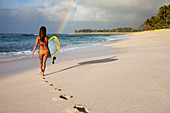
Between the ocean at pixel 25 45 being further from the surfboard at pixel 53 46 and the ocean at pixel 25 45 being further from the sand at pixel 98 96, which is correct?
the sand at pixel 98 96

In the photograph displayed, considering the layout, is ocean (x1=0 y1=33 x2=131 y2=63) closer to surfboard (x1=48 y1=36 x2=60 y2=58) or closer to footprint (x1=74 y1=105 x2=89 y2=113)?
surfboard (x1=48 y1=36 x2=60 y2=58)

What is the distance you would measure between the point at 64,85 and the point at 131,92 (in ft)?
5.64

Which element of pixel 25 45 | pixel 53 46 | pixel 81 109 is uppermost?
pixel 53 46

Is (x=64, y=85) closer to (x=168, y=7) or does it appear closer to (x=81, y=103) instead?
(x=81, y=103)

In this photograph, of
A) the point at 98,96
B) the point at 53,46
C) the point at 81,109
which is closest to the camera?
the point at 81,109

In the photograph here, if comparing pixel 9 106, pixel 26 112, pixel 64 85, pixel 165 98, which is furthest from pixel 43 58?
pixel 165 98

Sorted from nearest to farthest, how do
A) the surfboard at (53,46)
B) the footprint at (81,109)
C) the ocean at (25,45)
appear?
1. the footprint at (81,109)
2. the surfboard at (53,46)
3. the ocean at (25,45)

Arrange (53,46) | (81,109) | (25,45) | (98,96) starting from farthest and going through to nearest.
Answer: (25,45), (53,46), (98,96), (81,109)

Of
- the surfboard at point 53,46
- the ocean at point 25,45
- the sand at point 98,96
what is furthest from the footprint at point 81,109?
the ocean at point 25,45

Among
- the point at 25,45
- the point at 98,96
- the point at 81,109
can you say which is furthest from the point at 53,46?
the point at 25,45

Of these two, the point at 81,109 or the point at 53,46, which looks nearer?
the point at 81,109

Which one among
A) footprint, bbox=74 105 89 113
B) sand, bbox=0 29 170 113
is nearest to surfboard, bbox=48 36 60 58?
sand, bbox=0 29 170 113

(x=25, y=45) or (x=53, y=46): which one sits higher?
(x=53, y=46)

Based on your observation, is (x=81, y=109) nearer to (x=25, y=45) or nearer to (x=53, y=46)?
(x=53, y=46)
